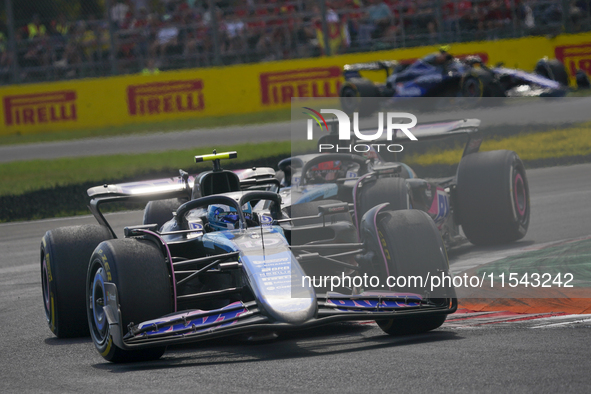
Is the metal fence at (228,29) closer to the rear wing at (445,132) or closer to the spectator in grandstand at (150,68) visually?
the spectator in grandstand at (150,68)

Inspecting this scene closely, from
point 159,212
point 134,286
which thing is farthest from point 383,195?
point 134,286

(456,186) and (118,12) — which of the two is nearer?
(456,186)

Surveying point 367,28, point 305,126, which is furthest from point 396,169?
point 367,28

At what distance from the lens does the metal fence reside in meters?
18.6

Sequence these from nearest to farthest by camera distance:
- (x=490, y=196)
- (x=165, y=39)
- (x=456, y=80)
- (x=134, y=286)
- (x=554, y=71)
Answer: (x=134, y=286) → (x=490, y=196) → (x=554, y=71) → (x=456, y=80) → (x=165, y=39)

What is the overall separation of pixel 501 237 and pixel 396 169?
1409 mm

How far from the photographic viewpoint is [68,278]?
249 inches

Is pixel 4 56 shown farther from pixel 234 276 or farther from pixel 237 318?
pixel 237 318

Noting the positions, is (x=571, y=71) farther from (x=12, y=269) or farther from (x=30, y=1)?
(x=12, y=269)

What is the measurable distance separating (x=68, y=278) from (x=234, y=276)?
4.47 ft

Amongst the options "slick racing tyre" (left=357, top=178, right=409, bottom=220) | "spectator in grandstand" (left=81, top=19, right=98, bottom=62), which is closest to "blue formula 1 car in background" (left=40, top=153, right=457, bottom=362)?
"slick racing tyre" (left=357, top=178, right=409, bottom=220)

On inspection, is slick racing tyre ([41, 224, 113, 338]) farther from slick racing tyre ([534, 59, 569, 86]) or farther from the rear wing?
slick racing tyre ([534, 59, 569, 86])

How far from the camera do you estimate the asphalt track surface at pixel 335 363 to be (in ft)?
13.8

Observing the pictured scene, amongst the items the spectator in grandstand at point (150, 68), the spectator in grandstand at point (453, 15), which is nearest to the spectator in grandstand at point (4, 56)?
the spectator in grandstand at point (150, 68)
